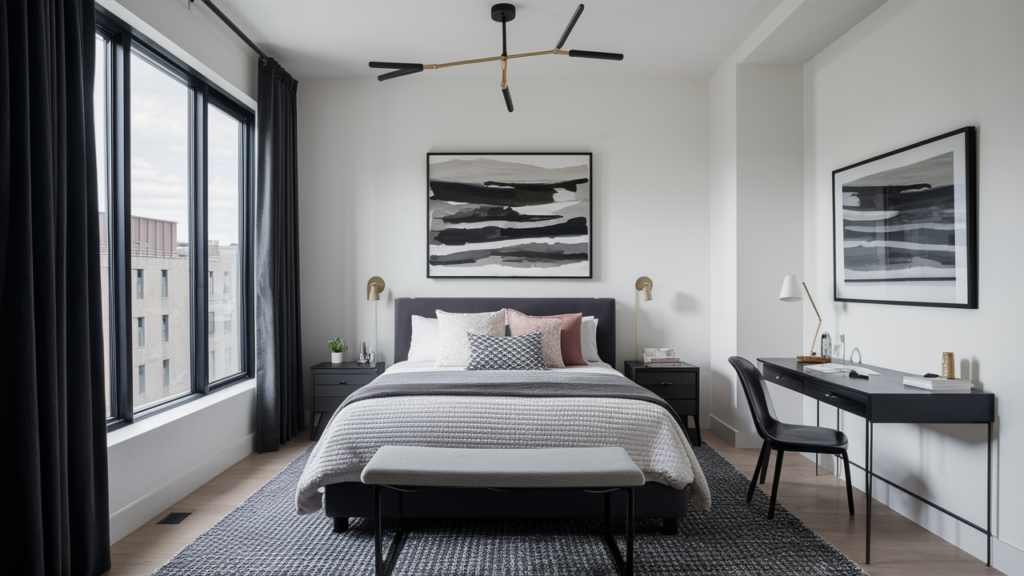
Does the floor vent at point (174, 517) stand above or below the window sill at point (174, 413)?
below

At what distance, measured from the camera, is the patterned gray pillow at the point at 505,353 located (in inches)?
140

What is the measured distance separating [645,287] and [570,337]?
84 cm

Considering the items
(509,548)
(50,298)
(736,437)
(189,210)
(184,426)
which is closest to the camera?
(50,298)

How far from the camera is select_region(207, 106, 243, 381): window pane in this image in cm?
364

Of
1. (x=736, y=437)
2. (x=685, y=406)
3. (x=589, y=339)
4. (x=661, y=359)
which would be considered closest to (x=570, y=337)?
(x=589, y=339)

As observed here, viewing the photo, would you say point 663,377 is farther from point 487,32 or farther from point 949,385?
point 487,32

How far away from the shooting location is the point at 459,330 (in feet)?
12.9

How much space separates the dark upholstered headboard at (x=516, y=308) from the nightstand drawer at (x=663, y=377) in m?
→ 0.33

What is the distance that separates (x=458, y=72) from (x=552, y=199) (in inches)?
49.4

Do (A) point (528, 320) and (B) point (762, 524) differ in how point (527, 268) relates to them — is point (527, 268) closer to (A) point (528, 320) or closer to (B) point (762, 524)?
(A) point (528, 320)

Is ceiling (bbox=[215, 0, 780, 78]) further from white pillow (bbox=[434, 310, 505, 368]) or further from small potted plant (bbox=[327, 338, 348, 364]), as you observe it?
Answer: small potted plant (bbox=[327, 338, 348, 364])

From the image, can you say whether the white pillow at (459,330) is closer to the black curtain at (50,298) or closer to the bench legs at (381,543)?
the bench legs at (381,543)

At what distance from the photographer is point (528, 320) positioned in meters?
4.02

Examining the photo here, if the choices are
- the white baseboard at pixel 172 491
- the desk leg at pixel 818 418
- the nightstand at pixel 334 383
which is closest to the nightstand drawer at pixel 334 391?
the nightstand at pixel 334 383
